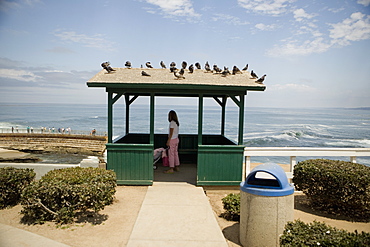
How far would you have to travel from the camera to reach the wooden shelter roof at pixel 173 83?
8218 millimetres

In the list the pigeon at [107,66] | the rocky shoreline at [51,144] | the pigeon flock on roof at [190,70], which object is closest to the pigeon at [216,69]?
the pigeon flock on roof at [190,70]

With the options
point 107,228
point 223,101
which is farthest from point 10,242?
point 223,101

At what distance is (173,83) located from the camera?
27.1 feet

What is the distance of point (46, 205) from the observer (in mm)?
5961

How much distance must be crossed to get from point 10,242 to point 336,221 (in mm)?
6551

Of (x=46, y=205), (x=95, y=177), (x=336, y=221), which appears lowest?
(x=336, y=221)

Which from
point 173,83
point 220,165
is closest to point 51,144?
point 173,83

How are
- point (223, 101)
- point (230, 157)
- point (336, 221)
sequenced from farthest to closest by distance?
point (223, 101), point (230, 157), point (336, 221)

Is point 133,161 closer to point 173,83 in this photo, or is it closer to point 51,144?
point 173,83

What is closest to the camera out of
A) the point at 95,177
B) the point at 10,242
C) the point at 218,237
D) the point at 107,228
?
the point at 10,242

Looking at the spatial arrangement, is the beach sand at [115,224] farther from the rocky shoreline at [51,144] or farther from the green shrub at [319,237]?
the rocky shoreline at [51,144]

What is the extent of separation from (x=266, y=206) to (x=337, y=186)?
301 cm

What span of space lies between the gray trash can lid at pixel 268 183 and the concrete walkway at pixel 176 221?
1.13m

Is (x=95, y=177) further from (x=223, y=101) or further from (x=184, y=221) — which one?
(x=223, y=101)
